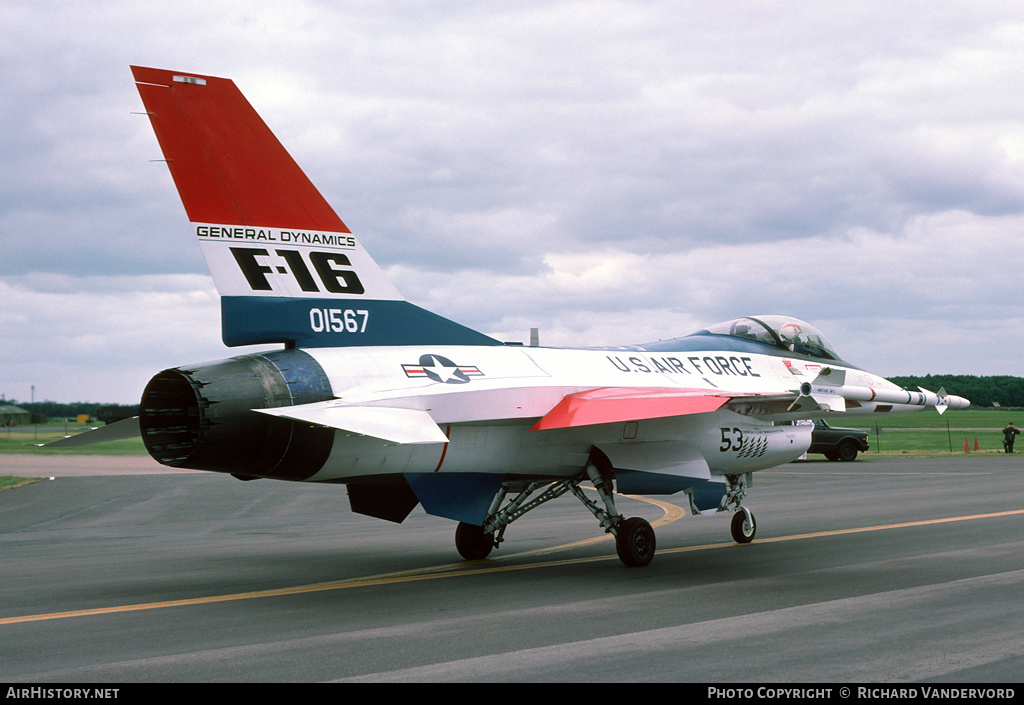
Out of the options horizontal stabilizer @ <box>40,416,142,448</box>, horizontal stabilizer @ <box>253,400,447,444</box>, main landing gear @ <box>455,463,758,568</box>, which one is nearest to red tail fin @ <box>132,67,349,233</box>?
horizontal stabilizer @ <box>253,400,447,444</box>

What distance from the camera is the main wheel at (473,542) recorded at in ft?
44.6

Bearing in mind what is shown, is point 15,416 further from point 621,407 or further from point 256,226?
point 621,407

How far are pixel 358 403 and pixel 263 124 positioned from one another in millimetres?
3499

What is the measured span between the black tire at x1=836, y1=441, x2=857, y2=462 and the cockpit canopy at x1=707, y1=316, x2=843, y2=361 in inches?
919

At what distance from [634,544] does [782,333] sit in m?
5.52

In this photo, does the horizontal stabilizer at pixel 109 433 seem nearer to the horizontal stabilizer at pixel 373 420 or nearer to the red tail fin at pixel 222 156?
the red tail fin at pixel 222 156

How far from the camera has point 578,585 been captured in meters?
11.1

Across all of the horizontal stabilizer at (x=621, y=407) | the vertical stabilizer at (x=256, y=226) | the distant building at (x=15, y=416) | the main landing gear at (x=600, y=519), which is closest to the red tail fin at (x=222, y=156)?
the vertical stabilizer at (x=256, y=226)

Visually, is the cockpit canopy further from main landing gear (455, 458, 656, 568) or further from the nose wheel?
main landing gear (455, 458, 656, 568)

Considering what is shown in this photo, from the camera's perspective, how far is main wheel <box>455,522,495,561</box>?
13602 mm

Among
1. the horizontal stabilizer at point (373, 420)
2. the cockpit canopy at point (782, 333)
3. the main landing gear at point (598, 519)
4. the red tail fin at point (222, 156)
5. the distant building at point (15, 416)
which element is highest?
the distant building at point (15, 416)

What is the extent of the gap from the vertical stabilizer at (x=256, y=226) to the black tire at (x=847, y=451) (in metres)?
31.2
